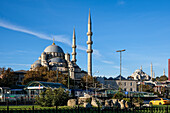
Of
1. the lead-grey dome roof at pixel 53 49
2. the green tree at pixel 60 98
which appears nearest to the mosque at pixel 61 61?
the lead-grey dome roof at pixel 53 49

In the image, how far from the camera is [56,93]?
73.8ft

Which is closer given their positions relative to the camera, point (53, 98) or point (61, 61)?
point (53, 98)

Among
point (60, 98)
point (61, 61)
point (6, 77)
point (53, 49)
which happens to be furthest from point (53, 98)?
point (53, 49)

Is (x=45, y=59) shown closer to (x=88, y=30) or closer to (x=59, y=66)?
(x=59, y=66)

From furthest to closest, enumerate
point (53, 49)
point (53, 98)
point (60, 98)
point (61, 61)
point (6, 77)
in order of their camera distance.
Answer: point (53, 49), point (61, 61), point (6, 77), point (60, 98), point (53, 98)

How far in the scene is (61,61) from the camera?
3295 inches

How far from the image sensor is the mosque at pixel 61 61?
7688 cm

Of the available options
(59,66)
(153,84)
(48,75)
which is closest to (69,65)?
(59,66)

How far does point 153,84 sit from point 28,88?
73.1 m

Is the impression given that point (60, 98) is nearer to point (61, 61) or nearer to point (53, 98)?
point (53, 98)

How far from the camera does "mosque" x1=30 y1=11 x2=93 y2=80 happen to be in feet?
252

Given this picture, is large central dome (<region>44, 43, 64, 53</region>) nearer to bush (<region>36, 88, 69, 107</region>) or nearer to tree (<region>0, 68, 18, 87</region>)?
tree (<region>0, 68, 18, 87</region>)

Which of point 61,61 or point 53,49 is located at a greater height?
point 53,49

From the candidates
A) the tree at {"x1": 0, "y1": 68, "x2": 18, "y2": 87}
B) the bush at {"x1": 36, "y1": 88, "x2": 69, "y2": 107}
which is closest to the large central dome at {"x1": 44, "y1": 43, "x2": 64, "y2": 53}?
the tree at {"x1": 0, "y1": 68, "x2": 18, "y2": 87}
